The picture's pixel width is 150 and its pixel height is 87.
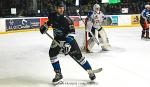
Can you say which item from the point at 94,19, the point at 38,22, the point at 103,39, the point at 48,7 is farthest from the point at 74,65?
the point at 48,7

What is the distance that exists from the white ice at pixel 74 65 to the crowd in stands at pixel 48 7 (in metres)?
4.14

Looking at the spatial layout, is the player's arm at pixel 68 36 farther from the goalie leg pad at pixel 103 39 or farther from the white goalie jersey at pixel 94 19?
the goalie leg pad at pixel 103 39

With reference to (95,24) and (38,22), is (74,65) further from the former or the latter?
(38,22)

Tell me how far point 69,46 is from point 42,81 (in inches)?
38.8

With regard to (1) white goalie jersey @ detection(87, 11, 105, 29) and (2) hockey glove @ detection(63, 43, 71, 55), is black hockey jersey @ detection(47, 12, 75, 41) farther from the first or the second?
(1) white goalie jersey @ detection(87, 11, 105, 29)

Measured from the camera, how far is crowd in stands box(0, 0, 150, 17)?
16.0 meters

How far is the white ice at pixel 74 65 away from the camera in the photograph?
6289 mm

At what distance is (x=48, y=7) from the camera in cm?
1709

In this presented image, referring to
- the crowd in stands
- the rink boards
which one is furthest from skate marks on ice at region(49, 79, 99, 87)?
the crowd in stands

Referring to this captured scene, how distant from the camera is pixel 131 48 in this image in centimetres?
1025

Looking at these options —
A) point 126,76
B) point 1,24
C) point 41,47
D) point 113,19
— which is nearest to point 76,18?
point 113,19

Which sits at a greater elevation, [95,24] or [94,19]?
[94,19]

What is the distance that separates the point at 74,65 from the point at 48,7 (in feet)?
31.3

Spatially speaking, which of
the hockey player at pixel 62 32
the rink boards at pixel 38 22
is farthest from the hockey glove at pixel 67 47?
the rink boards at pixel 38 22
